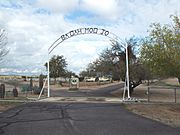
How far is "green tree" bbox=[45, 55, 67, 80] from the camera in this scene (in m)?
91.9

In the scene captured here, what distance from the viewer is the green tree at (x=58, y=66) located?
91938 millimetres

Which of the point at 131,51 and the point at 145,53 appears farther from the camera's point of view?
the point at 131,51

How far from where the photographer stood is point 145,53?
77.2 ft

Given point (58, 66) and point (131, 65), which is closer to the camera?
point (131, 65)

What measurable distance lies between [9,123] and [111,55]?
2878cm

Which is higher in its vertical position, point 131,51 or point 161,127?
point 131,51

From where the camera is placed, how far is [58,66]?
9406 cm

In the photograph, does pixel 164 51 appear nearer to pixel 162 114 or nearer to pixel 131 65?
pixel 162 114

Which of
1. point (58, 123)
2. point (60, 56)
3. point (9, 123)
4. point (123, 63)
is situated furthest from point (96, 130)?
point (60, 56)

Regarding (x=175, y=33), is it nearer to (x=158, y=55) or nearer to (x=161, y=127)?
(x=158, y=55)

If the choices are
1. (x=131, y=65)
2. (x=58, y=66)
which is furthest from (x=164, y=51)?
(x=58, y=66)

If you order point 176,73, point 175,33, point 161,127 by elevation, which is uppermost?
point 175,33

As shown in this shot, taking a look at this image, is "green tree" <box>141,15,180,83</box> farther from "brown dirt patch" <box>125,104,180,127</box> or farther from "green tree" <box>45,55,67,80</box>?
"green tree" <box>45,55,67,80</box>

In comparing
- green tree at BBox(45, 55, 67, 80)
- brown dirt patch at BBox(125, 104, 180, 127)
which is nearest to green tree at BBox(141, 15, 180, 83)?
brown dirt patch at BBox(125, 104, 180, 127)
